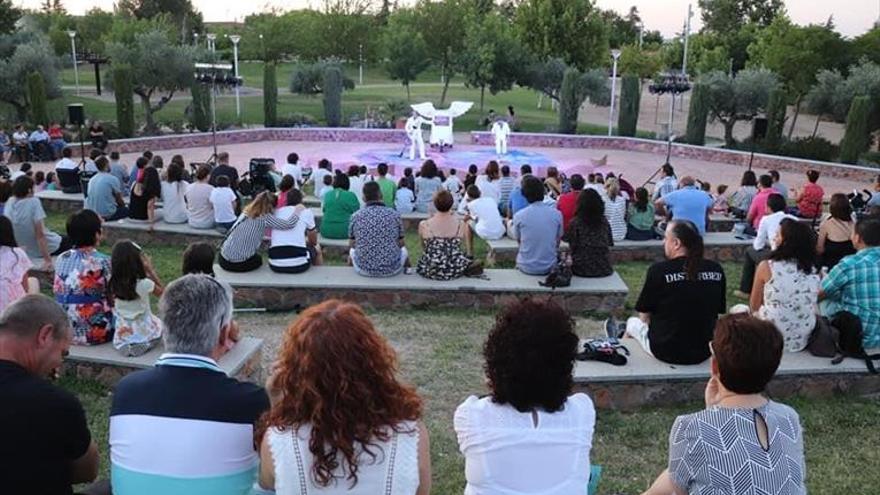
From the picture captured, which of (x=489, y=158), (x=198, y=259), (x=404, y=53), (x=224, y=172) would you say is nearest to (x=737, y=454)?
(x=198, y=259)

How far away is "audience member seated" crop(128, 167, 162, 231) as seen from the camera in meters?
10.2

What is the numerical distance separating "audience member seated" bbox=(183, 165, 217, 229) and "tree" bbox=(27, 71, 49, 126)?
648 inches

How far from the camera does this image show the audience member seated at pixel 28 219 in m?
7.54

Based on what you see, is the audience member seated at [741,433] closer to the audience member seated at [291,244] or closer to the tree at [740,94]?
the audience member seated at [291,244]

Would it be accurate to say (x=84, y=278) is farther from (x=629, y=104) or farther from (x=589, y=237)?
(x=629, y=104)

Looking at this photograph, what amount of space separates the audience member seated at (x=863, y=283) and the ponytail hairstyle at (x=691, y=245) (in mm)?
1228

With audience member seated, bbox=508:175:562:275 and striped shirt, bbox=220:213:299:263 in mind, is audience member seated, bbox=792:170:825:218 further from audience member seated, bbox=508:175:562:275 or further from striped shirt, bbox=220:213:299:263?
striped shirt, bbox=220:213:299:263

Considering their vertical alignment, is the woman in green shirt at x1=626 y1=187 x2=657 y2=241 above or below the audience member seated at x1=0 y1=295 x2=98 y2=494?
below

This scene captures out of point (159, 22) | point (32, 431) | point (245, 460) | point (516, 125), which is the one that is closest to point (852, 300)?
point (245, 460)

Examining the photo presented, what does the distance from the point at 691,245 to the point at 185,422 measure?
350 cm

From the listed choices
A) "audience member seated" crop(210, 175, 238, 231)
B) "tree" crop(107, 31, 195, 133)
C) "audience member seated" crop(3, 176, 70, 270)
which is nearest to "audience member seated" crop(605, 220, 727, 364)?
"audience member seated" crop(3, 176, 70, 270)

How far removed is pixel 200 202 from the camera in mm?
10094

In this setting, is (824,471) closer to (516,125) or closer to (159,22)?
(516,125)

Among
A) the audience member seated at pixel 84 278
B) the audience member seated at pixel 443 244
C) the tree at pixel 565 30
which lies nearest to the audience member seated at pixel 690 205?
Result: the audience member seated at pixel 443 244
